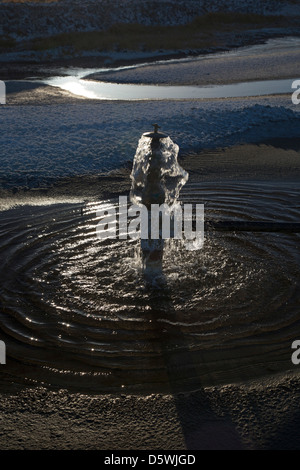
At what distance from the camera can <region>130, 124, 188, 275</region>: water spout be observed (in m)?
4.85

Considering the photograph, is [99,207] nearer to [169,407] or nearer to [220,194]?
[220,194]

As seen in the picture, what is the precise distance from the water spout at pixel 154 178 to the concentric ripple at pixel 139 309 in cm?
21

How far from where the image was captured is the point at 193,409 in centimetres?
350

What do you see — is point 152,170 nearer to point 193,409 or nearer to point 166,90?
point 193,409

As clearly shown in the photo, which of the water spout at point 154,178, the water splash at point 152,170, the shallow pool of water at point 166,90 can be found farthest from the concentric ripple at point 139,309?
the shallow pool of water at point 166,90

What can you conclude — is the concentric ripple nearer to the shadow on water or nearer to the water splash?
the shadow on water

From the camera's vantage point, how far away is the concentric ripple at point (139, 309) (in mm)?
3926

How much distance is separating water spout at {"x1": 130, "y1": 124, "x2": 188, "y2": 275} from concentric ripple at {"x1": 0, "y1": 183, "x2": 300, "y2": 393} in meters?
0.21

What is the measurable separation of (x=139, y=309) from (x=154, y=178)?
116 cm

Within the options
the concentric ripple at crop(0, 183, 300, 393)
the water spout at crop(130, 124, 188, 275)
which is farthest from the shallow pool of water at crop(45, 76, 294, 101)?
the water spout at crop(130, 124, 188, 275)

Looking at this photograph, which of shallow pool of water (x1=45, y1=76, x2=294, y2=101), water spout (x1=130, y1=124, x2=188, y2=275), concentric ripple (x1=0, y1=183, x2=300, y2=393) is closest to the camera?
concentric ripple (x1=0, y1=183, x2=300, y2=393)

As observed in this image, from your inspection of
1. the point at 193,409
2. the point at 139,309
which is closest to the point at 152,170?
the point at 139,309

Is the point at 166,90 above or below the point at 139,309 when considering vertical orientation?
above
